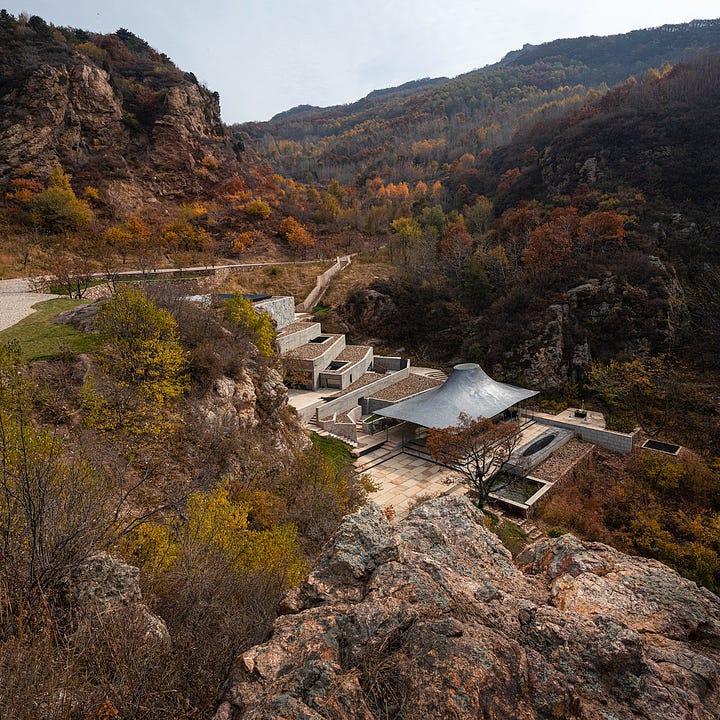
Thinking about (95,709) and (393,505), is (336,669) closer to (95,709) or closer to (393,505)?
(95,709)

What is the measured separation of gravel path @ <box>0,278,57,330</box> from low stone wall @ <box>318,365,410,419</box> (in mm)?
12575

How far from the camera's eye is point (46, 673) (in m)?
2.91

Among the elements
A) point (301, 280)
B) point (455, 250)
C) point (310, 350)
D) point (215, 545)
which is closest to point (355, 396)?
point (310, 350)

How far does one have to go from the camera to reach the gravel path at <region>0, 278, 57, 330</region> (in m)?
13.5

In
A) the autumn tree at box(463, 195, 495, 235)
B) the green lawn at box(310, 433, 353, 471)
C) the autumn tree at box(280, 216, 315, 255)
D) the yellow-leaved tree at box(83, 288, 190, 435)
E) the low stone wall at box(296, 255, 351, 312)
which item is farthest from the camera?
the autumn tree at box(463, 195, 495, 235)

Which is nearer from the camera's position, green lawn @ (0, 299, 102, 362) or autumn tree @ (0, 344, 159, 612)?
autumn tree @ (0, 344, 159, 612)

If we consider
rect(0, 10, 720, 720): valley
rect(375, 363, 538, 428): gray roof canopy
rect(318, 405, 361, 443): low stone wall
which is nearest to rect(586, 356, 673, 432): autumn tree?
rect(0, 10, 720, 720): valley

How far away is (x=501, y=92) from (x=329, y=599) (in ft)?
463

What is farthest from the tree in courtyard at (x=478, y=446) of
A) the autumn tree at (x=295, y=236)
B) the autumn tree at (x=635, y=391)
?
the autumn tree at (x=295, y=236)

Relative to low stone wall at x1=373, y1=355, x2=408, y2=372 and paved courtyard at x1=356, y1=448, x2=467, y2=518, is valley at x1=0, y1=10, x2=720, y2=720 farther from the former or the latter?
low stone wall at x1=373, y1=355, x2=408, y2=372

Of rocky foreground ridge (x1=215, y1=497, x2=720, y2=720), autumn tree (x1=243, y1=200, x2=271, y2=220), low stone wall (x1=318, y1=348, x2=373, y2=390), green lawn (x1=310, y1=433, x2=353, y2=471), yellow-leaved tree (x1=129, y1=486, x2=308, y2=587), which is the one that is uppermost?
autumn tree (x1=243, y1=200, x2=271, y2=220)

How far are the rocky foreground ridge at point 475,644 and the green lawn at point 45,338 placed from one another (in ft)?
35.3

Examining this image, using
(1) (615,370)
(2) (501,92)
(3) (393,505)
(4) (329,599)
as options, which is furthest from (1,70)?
(2) (501,92)

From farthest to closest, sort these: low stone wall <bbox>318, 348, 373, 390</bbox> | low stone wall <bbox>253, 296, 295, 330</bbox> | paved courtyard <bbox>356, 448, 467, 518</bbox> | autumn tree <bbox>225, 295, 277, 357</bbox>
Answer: low stone wall <bbox>253, 296, 295, 330</bbox>
low stone wall <bbox>318, 348, 373, 390</bbox>
autumn tree <bbox>225, 295, 277, 357</bbox>
paved courtyard <bbox>356, 448, 467, 518</bbox>
